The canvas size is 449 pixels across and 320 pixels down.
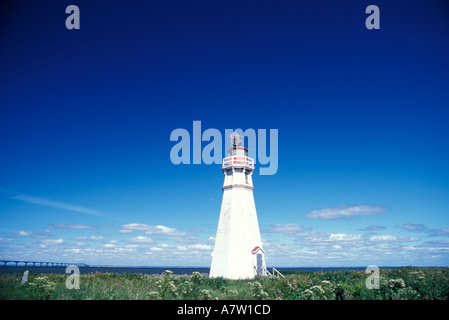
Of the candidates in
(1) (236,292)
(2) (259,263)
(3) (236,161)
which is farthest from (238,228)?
(1) (236,292)

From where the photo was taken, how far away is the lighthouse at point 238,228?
25.6 meters

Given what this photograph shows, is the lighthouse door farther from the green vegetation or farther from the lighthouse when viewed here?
the green vegetation

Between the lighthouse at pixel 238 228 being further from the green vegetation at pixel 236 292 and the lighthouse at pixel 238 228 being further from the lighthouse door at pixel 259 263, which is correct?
the green vegetation at pixel 236 292

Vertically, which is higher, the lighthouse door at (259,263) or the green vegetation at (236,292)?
the green vegetation at (236,292)

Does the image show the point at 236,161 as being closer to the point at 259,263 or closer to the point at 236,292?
the point at 259,263

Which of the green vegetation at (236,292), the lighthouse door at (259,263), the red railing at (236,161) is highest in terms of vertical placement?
the red railing at (236,161)

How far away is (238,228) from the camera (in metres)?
26.5

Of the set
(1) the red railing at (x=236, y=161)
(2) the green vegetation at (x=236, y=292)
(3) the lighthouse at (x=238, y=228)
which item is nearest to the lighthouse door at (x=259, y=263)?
(3) the lighthouse at (x=238, y=228)

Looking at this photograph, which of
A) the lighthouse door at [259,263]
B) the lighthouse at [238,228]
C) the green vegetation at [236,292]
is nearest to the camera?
the green vegetation at [236,292]

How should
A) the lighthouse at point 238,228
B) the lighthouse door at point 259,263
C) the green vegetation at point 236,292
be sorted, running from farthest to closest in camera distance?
the lighthouse door at point 259,263
the lighthouse at point 238,228
the green vegetation at point 236,292

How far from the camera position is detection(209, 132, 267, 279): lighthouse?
25.6 meters
